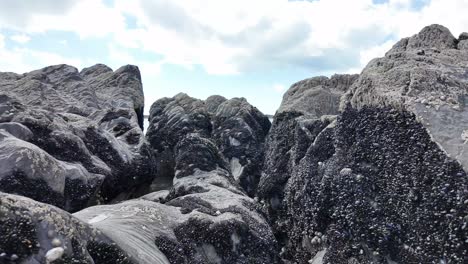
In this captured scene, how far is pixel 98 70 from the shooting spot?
28344mm

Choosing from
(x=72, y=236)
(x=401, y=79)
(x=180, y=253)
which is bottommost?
(x=180, y=253)

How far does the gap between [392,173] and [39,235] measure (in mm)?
4919

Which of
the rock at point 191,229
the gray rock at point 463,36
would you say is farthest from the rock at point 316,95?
the rock at point 191,229

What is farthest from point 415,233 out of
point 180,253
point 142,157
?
point 142,157

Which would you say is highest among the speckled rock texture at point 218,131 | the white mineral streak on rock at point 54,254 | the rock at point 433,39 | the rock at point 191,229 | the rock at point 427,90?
the rock at point 433,39

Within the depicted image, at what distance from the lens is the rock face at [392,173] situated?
621 cm

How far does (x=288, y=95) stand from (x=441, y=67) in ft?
36.3

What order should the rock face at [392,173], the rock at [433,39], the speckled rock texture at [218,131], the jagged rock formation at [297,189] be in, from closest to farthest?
1. the jagged rock formation at [297,189]
2. the rock face at [392,173]
3. the rock at [433,39]
4. the speckled rock texture at [218,131]

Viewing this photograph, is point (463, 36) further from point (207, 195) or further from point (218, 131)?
point (218, 131)

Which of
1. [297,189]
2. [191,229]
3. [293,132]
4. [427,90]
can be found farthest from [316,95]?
[191,229]

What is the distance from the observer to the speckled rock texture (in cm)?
1753

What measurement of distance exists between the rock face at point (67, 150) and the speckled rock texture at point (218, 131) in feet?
8.87

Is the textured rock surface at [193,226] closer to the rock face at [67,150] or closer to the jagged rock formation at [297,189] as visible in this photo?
the jagged rock formation at [297,189]

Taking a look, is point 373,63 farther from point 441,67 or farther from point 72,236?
point 72,236
